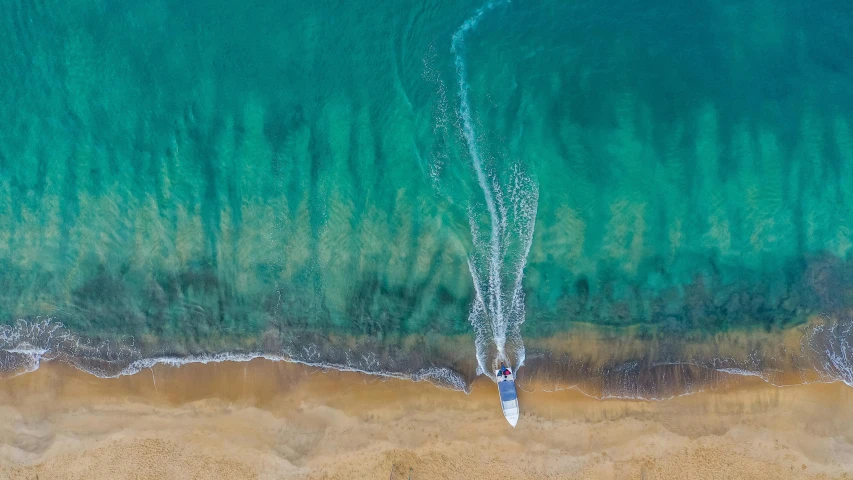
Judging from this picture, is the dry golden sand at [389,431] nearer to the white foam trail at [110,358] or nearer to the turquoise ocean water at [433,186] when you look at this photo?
the white foam trail at [110,358]

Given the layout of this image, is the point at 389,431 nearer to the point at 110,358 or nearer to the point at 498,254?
the point at 498,254

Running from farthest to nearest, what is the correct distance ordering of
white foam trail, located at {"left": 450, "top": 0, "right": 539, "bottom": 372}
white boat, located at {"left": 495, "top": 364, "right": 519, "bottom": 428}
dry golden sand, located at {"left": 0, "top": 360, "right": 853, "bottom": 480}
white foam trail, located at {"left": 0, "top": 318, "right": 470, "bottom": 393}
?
white foam trail, located at {"left": 450, "top": 0, "right": 539, "bottom": 372}, white foam trail, located at {"left": 0, "top": 318, "right": 470, "bottom": 393}, dry golden sand, located at {"left": 0, "top": 360, "right": 853, "bottom": 480}, white boat, located at {"left": 495, "top": 364, "right": 519, "bottom": 428}

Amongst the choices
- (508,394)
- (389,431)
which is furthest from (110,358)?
(508,394)

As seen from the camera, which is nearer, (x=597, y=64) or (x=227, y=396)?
(x=227, y=396)

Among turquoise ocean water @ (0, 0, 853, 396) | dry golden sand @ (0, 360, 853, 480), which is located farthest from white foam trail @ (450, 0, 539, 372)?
dry golden sand @ (0, 360, 853, 480)

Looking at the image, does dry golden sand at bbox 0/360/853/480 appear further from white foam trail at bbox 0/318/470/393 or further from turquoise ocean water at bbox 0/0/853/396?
turquoise ocean water at bbox 0/0/853/396

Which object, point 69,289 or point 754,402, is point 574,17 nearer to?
point 754,402

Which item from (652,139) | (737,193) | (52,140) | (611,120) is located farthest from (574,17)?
(52,140)
